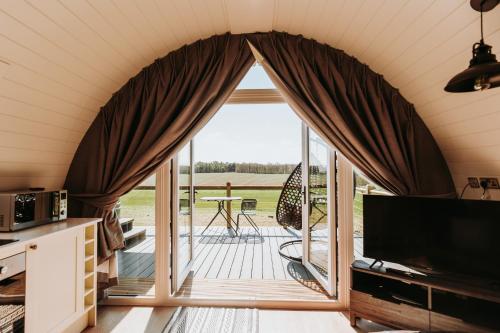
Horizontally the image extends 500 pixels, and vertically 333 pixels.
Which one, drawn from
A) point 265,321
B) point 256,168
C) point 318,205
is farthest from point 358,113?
point 256,168

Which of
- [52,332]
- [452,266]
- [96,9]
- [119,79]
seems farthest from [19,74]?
[452,266]

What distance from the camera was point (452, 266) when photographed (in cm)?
173

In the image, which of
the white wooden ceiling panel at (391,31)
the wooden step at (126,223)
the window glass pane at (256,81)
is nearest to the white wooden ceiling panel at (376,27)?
the white wooden ceiling panel at (391,31)

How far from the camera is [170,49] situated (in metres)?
2.23

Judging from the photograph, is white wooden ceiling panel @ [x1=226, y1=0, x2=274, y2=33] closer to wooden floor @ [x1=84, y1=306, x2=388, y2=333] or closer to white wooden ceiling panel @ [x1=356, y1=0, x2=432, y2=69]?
white wooden ceiling panel @ [x1=356, y1=0, x2=432, y2=69]

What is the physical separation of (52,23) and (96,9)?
0.26m

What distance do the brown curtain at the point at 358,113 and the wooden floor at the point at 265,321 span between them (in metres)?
1.19

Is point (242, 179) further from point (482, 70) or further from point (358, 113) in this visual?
point (482, 70)

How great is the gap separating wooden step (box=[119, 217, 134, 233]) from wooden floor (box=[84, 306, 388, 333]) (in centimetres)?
72

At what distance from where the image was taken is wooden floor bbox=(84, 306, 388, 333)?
6.50 ft

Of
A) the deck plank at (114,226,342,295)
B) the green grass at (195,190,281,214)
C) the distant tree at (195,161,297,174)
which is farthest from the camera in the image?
the distant tree at (195,161,297,174)

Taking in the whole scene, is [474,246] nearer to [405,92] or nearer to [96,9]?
[405,92]

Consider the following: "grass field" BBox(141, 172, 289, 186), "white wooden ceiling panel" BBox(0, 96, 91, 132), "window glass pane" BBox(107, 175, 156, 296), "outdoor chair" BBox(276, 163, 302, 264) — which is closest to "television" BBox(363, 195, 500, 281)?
"outdoor chair" BBox(276, 163, 302, 264)

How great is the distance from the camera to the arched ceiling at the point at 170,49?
4.69ft
